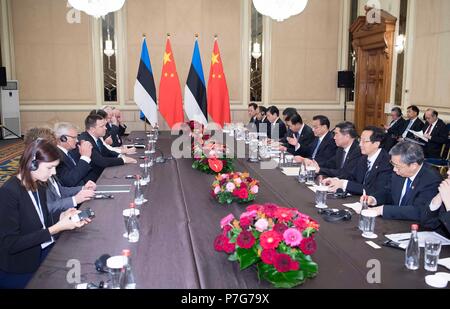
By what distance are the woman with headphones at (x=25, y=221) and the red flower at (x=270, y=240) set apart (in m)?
1.22

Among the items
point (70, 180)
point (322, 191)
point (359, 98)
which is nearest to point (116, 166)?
point (70, 180)

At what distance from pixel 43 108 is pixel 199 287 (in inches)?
371

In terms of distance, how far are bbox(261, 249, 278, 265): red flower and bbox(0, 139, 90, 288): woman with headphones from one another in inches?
48.2

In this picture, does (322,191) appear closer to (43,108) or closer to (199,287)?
(199,287)

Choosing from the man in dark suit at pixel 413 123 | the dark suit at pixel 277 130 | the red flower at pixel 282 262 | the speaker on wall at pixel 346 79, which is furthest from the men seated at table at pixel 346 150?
the speaker on wall at pixel 346 79

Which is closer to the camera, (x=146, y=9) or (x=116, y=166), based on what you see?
(x=116, y=166)

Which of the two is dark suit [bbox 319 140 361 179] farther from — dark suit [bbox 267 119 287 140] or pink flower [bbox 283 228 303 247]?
dark suit [bbox 267 119 287 140]

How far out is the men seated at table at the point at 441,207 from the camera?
252cm

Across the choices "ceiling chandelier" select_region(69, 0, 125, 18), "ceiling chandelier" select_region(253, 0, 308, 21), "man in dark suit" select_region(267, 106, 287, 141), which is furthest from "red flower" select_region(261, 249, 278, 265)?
"man in dark suit" select_region(267, 106, 287, 141)

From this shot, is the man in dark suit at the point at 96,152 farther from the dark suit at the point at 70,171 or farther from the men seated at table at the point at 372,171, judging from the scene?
the men seated at table at the point at 372,171

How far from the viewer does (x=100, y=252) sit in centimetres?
225

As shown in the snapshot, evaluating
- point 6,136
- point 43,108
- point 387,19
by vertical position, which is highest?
point 387,19

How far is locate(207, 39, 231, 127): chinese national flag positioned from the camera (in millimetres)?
9531

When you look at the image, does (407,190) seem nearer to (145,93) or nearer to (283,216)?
(283,216)
